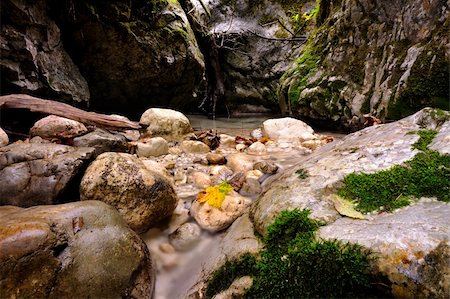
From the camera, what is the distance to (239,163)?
148 inches

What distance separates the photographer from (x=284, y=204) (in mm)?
1692

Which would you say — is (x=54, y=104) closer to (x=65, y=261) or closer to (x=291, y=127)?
(x=65, y=261)

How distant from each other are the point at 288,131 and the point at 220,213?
3.57 metres

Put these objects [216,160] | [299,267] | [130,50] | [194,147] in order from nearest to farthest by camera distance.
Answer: [299,267] → [216,160] → [194,147] → [130,50]

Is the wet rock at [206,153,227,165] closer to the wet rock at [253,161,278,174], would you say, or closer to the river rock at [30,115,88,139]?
the wet rock at [253,161,278,174]

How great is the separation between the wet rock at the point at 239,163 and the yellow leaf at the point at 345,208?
2003 millimetres

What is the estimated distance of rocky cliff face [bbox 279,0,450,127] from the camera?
131 inches

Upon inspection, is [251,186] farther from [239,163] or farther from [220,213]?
[239,163]

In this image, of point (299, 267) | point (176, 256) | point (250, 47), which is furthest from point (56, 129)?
point (250, 47)

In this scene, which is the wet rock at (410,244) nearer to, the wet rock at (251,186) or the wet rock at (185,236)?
the wet rock at (185,236)

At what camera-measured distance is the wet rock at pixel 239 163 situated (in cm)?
365

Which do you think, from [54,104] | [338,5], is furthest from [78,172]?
[338,5]

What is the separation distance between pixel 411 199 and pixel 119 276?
5.79ft

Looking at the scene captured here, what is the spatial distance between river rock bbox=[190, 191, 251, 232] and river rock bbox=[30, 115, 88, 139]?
2317 mm
